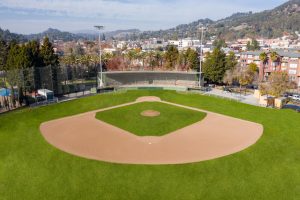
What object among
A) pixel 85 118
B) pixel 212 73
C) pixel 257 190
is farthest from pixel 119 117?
pixel 212 73

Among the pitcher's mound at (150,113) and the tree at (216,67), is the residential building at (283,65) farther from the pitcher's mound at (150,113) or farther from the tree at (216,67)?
the pitcher's mound at (150,113)

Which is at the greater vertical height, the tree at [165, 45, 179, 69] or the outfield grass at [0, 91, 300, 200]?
the tree at [165, 45, 179, 69]

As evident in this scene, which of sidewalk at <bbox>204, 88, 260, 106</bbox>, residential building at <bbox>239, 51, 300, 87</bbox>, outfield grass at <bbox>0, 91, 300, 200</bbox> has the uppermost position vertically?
residential building at <bbox>239, 51, 300, 87</bbox>

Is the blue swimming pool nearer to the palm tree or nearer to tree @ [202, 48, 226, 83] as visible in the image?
tree @ [202, 48, 226, 83]

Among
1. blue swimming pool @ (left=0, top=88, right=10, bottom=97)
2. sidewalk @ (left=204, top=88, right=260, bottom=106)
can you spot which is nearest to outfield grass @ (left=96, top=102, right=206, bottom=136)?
sidewalk @ (left=204, top=88, right=260, bottom=106)

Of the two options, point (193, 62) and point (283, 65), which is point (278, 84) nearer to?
point (193, 62)

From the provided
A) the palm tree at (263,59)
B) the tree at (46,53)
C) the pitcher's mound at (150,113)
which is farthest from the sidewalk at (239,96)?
the tree at (46,53)
